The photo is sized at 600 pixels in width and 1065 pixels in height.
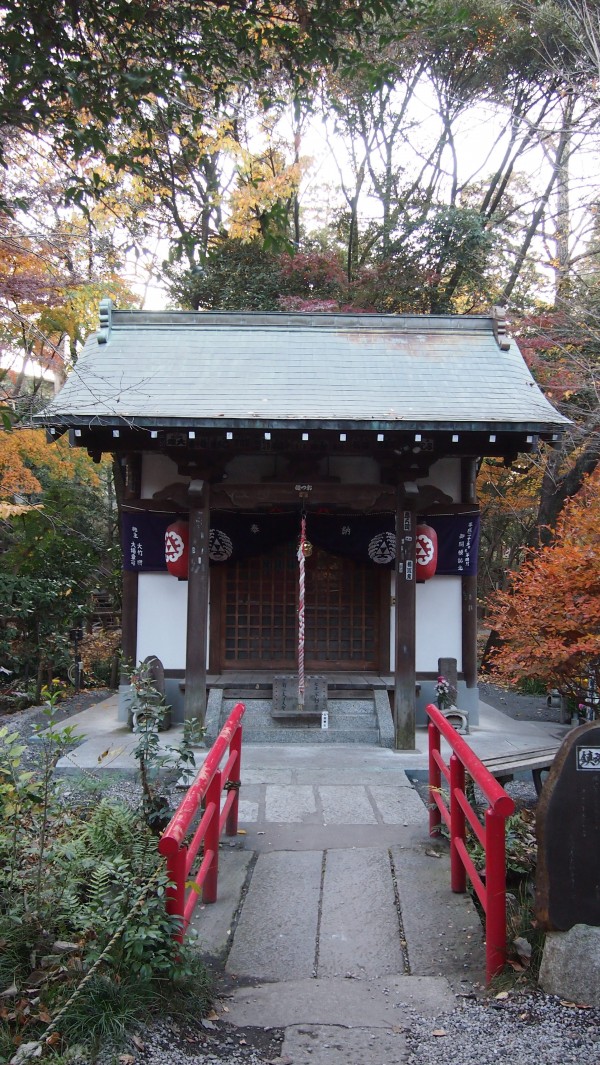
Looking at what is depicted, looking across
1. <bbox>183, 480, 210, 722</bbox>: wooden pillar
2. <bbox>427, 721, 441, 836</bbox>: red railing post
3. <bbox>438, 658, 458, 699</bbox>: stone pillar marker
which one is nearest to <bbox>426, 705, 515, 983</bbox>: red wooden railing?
<bbox>427, 721, 441, 836</bbox>: red railing post

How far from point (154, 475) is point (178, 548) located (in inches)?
51.9

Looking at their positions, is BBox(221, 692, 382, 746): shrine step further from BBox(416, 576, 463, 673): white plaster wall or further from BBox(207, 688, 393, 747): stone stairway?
BBox(416, 576, 463, 673): white plaster wall

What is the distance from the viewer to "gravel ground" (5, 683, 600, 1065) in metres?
3.07

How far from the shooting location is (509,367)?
10047 mm

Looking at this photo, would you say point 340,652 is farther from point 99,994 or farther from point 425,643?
point 99,994

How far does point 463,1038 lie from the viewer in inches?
129

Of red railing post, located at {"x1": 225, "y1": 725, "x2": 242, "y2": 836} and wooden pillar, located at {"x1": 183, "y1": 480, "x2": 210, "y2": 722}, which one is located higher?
wooden pillar, located at {"x1": 183, "y1": 480, "x2": 210, "y2": 722}

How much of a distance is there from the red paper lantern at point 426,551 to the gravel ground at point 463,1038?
607cm

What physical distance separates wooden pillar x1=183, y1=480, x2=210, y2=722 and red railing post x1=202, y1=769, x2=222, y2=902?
4.46 metres

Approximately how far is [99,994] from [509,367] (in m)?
8.82

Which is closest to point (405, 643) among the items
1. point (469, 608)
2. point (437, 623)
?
point (437, 623)

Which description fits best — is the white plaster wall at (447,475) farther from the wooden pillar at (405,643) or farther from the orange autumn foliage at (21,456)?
the orange autumn foliage at (21,456)

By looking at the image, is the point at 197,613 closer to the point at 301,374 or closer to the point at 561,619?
the point at 301,374

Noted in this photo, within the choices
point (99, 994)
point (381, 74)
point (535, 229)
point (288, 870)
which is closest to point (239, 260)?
point (535, 229)
